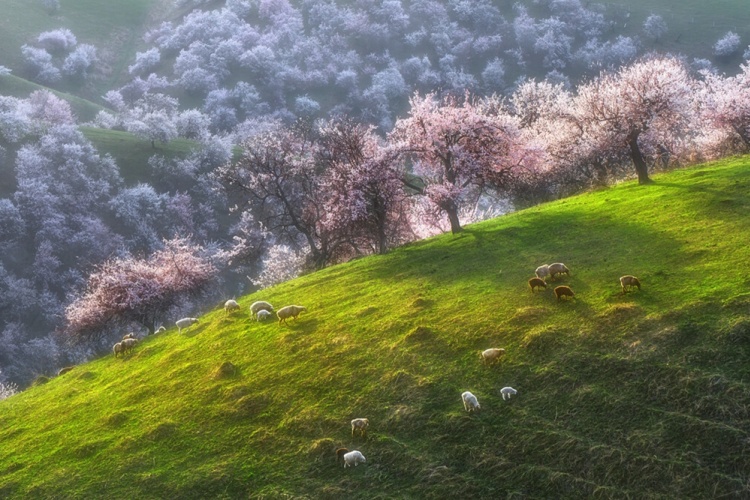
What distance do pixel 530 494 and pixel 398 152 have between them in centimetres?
3111

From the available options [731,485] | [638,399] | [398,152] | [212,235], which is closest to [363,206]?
[398,152]

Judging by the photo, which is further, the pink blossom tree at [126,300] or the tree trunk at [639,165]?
the pink blossom tree at [126,300]

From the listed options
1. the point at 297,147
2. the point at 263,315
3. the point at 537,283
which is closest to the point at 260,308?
the point at 263,315

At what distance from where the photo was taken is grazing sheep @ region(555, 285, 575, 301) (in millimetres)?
20250

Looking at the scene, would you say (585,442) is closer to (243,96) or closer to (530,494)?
(530,494)

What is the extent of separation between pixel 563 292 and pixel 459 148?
2055 centimetres

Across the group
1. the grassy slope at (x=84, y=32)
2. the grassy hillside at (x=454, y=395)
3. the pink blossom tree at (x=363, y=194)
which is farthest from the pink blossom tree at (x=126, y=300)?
the grassy slope at (x=84, y=32)

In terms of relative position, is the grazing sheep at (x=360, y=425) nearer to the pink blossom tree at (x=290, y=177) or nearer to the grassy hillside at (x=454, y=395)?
the grassy hillside at (x=454, y=395)

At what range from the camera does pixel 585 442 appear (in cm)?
1356

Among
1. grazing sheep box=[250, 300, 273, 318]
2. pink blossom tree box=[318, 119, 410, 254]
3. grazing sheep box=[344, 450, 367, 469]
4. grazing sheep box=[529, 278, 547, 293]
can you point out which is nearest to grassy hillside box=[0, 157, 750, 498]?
grazing sheep box=[344, 450, 367, 469]

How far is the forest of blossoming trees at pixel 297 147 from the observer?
41.0 m

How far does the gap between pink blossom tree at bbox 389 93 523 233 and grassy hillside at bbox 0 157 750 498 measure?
1234 cm

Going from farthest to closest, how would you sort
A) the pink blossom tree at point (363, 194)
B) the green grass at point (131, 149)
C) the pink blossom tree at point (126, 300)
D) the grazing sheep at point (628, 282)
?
the green grass at point (131, 149) → the pink blossom tree at point (126, 300) → the pink blossom tree at point (363, 194) → the grazing sheep at point (628, 282)

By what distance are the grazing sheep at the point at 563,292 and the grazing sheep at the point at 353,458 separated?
9.69m
